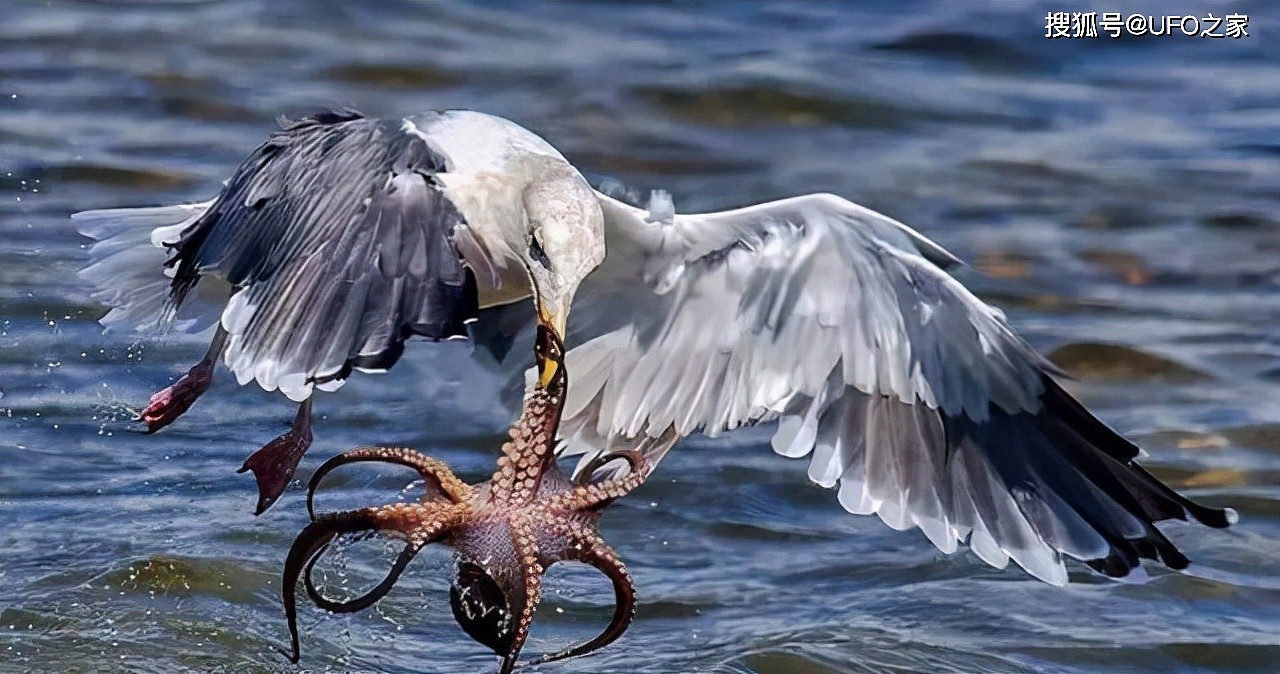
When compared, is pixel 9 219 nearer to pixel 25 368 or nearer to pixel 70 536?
pixel 25 368

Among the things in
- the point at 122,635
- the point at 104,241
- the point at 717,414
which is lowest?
the point at 122,635

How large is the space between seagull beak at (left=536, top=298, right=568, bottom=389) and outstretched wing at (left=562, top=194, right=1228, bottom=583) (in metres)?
0.52

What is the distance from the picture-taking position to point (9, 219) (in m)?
7.96

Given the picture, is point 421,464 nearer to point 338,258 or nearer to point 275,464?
→ point 338,258

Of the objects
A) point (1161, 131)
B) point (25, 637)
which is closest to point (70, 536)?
point (25, 637)

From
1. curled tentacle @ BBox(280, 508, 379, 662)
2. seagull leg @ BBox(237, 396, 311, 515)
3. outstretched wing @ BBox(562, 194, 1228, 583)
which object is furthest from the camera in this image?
seagull leg @ BBox(237, 396, 311, 515)

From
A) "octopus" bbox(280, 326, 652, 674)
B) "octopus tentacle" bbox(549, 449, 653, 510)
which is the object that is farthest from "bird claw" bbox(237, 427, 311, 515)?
"octopus tentacle" bbox(549, 449, 653, 510)

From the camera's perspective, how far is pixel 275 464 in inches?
190

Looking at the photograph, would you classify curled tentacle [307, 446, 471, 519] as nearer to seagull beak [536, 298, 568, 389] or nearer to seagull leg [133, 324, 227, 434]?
seagull beak [536, 298, 568, 389]

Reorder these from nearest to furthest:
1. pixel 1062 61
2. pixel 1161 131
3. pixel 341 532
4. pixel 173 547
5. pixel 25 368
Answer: pixel 341 532, pixel 173 547, pixel 25 368, pixel 1161 131, pixel 1062 61

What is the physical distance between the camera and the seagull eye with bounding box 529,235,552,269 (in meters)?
4.14

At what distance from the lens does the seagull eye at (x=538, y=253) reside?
414cm

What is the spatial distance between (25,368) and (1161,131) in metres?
5.56

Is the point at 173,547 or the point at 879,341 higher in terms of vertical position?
the point at 879,341
